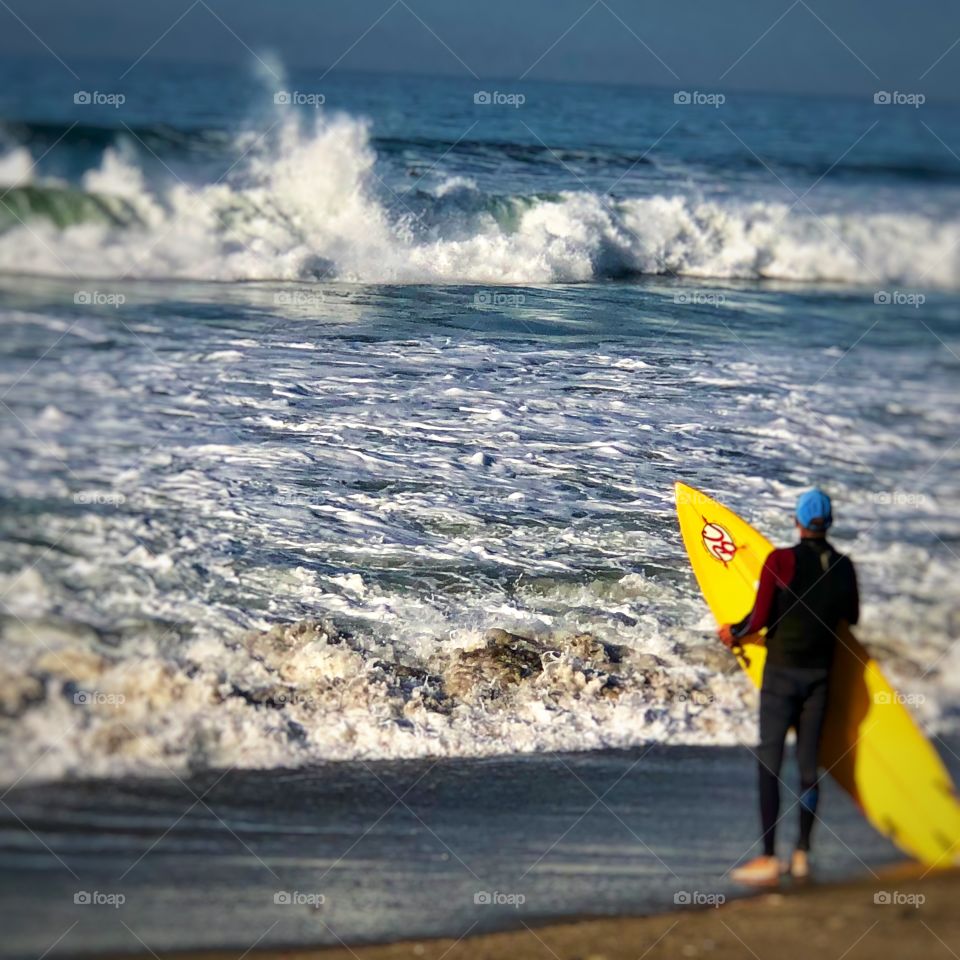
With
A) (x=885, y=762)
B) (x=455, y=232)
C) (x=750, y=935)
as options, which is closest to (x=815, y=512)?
(x=885, y=762)

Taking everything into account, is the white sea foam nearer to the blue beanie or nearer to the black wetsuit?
the blue beanie

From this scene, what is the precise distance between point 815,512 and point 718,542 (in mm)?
1597

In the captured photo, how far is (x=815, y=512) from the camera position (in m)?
4.05

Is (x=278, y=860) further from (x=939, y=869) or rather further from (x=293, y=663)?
(x=939, y=869)

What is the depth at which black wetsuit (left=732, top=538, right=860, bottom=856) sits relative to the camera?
12.9 feet

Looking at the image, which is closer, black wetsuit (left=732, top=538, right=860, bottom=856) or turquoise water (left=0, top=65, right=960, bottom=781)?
black wetsuit (left=732, top=538, right=860, bottom=856)

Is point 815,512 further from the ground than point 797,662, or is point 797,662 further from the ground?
point 815,512

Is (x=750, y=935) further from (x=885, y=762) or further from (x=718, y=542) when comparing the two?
(x=718, y=542)

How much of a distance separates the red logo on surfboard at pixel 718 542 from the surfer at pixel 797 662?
154 cm

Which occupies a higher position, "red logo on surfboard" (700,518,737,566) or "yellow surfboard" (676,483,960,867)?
"red logo on surfboard" (700,518,737,566)

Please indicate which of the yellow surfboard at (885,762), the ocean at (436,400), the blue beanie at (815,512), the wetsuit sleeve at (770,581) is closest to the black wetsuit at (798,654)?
the wetsuit sleeve at (770,581)

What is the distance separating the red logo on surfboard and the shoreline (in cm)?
210

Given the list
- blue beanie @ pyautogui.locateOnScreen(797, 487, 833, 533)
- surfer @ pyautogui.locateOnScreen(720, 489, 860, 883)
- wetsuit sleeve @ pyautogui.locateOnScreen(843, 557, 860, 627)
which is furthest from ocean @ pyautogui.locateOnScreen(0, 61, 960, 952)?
blue beanie @ pyautogui.locateOnScreen(797, 487, 833, 533)

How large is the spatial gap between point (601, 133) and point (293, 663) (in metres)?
4.67
